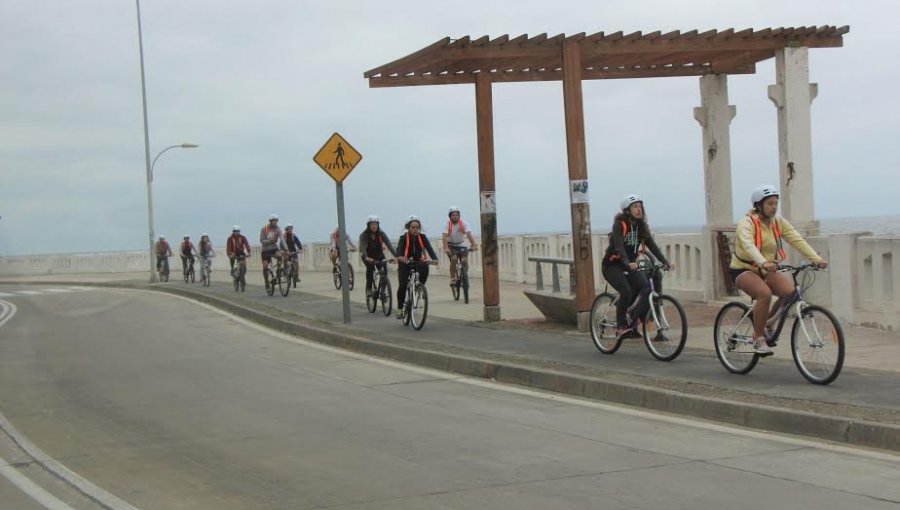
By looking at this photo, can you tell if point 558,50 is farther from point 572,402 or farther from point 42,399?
point 42,399

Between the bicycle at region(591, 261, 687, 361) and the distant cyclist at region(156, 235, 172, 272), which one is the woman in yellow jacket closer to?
the bicycle at region(591, 261, 687, 361)

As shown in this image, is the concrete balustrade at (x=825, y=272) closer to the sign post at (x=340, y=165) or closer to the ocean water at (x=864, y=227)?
the ocean water at (x=864, y=227)

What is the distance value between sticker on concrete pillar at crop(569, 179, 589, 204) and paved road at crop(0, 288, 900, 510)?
372 centimetres

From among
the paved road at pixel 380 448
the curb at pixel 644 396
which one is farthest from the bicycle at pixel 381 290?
the paved road at pixel 380 448

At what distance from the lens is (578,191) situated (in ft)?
46.9

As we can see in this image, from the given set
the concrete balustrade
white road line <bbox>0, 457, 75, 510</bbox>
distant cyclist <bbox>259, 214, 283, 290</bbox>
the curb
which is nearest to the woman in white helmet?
the curb

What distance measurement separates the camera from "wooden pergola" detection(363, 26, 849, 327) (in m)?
14.3

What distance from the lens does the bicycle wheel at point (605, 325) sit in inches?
466

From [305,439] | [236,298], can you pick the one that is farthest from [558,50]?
[236,298]

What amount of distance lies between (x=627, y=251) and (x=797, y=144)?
205 inches

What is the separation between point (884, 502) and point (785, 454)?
1353 mm

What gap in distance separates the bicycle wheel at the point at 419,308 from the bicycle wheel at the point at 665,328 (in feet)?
15.8

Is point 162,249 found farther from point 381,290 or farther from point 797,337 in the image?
point 797,337

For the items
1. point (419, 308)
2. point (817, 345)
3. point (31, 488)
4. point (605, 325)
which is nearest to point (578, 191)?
point (605, 325)
